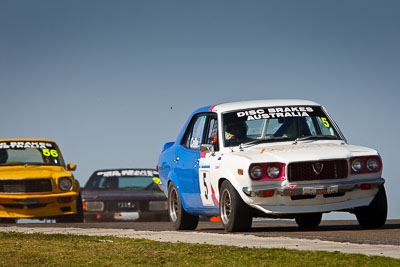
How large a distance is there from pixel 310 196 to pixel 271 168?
0.60 metres

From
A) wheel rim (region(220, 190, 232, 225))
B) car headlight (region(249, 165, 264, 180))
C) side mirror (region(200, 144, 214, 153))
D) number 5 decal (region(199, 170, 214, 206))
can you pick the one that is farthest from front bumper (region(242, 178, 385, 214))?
side mirror (region(200, 144, 214, 153))

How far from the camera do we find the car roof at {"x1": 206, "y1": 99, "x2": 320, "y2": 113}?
13.0 metres

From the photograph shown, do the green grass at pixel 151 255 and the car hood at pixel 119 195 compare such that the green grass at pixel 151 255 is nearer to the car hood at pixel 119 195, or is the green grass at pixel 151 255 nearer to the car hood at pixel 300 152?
the car hood at pixel 300 152

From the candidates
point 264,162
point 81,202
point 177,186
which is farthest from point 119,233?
point 81,202

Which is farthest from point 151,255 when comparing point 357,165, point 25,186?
point 25,186

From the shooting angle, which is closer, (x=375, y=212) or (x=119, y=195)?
(x=375, y=212)

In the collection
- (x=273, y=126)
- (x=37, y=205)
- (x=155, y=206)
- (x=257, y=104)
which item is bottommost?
(x=155, y=206)

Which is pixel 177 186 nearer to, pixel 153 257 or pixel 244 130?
pixel 244 130

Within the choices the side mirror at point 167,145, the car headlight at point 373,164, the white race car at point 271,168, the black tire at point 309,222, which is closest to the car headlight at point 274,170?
the white race car at point 271,168

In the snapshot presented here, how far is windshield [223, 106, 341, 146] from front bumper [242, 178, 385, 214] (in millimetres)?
1167

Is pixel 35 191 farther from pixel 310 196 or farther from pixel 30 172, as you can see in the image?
pixel 310 196

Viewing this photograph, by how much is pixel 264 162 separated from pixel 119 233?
7.77 feet

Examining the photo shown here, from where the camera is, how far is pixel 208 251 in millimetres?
9125

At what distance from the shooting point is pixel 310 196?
1158 centimetres
